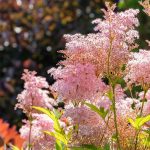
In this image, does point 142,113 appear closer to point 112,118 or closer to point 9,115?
point 112,118

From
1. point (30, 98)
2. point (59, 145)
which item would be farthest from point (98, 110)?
point (30, 98)

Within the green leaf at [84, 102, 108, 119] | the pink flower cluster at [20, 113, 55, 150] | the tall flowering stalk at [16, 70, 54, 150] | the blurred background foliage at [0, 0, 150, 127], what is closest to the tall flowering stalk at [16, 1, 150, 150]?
the green leaf at [84, 102, 108, 119]

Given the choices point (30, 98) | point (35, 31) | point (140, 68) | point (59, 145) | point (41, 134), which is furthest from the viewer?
point (35, 31)

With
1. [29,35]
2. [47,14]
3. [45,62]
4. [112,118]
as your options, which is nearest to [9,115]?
[45,62]

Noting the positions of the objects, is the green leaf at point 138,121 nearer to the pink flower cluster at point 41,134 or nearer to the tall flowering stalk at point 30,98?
the pink flower cluster at point 41,134

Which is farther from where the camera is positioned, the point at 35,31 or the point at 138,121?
the point at 35,31

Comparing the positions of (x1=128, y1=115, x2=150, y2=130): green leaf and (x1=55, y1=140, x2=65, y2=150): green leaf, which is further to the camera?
(x1=55, y1=140, x2=65, y2=150): green leaf

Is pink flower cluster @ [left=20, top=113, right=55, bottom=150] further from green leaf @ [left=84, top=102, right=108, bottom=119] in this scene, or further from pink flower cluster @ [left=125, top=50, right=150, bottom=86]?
pink flower cluster @ [left=125, top=50, right=150, bottom=86]

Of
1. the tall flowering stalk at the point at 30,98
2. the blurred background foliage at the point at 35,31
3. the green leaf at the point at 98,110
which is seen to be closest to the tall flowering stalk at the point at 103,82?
the green leaf at the point at 98,110

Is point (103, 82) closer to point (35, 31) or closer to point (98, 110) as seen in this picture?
point (98, 110)
